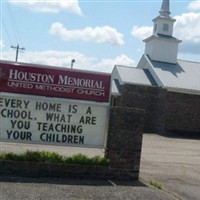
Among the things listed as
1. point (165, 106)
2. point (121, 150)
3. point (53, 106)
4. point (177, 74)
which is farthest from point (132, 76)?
point (53, 106)

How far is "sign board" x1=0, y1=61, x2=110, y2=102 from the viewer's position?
33.2 ft

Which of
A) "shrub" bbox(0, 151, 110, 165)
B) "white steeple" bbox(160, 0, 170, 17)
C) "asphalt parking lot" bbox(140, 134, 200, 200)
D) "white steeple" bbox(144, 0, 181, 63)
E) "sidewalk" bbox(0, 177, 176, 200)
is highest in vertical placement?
"white steeple" bbox(160, 0, 170, 17)

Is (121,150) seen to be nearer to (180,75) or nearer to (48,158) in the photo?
(48,158)

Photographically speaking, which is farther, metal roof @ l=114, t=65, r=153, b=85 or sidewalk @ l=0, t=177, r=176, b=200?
metal roof @ l=114, t=65, r=153, b=85

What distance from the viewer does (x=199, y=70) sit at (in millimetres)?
38281

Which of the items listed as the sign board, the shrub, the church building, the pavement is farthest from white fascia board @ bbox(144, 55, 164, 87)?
the shrub

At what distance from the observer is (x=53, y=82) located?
33.9 ft

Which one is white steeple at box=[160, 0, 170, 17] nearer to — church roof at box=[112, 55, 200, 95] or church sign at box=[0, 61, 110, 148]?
church roof at box=[112, 55, 200, 95]

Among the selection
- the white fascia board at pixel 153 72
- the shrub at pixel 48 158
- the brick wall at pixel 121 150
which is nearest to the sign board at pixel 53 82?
the brick wall at pixel 121 150

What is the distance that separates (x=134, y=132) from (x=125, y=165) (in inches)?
29.6

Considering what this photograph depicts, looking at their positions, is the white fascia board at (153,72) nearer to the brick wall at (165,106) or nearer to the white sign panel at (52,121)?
the brick wall at (165,106)

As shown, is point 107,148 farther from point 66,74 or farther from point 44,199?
point 44,199

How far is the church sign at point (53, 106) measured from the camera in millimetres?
10164

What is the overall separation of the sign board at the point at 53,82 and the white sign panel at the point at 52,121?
135 millimetres
